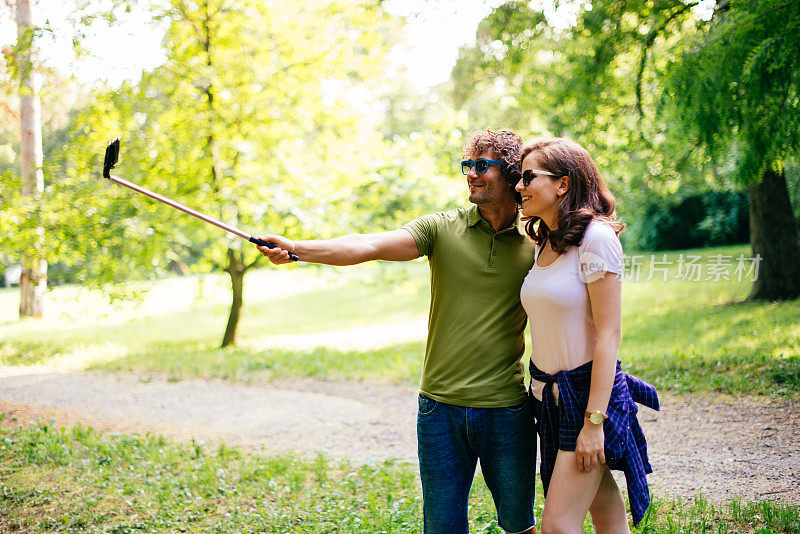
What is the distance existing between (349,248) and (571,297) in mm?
888

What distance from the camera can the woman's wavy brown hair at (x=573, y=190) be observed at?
2.50m

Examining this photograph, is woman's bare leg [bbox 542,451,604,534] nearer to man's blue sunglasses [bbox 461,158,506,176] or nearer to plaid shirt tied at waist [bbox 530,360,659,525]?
plaid shirt tied at waist [bbox 530,360,659,525]

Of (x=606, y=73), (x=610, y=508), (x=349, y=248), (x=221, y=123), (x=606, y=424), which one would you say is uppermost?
(x=606, y=73)

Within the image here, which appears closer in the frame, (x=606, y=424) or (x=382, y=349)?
(x=606, y=424)

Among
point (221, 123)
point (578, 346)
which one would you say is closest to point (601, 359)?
point (578, 346)

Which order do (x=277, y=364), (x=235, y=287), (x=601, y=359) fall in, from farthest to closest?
(x=235, y=287) < (x=277, y=364) < (x=601, y=359)

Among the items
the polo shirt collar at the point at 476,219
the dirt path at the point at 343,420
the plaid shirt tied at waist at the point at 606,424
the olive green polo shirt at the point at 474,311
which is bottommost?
the dirt path at the point at 343,420

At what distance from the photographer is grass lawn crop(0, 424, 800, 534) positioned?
3941 mm

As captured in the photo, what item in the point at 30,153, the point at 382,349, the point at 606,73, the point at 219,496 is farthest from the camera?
the point at 30,153

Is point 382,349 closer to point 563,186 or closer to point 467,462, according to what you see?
point 467,462

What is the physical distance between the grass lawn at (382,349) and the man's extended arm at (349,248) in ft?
16.8

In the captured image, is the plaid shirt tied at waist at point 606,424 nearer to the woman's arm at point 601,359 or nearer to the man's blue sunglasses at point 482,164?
the woman's arm at point 601,359

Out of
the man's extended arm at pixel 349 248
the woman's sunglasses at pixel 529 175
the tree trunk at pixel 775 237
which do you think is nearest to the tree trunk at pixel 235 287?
the tree trunk at pixel 775 237

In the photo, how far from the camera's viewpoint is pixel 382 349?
1162cm
